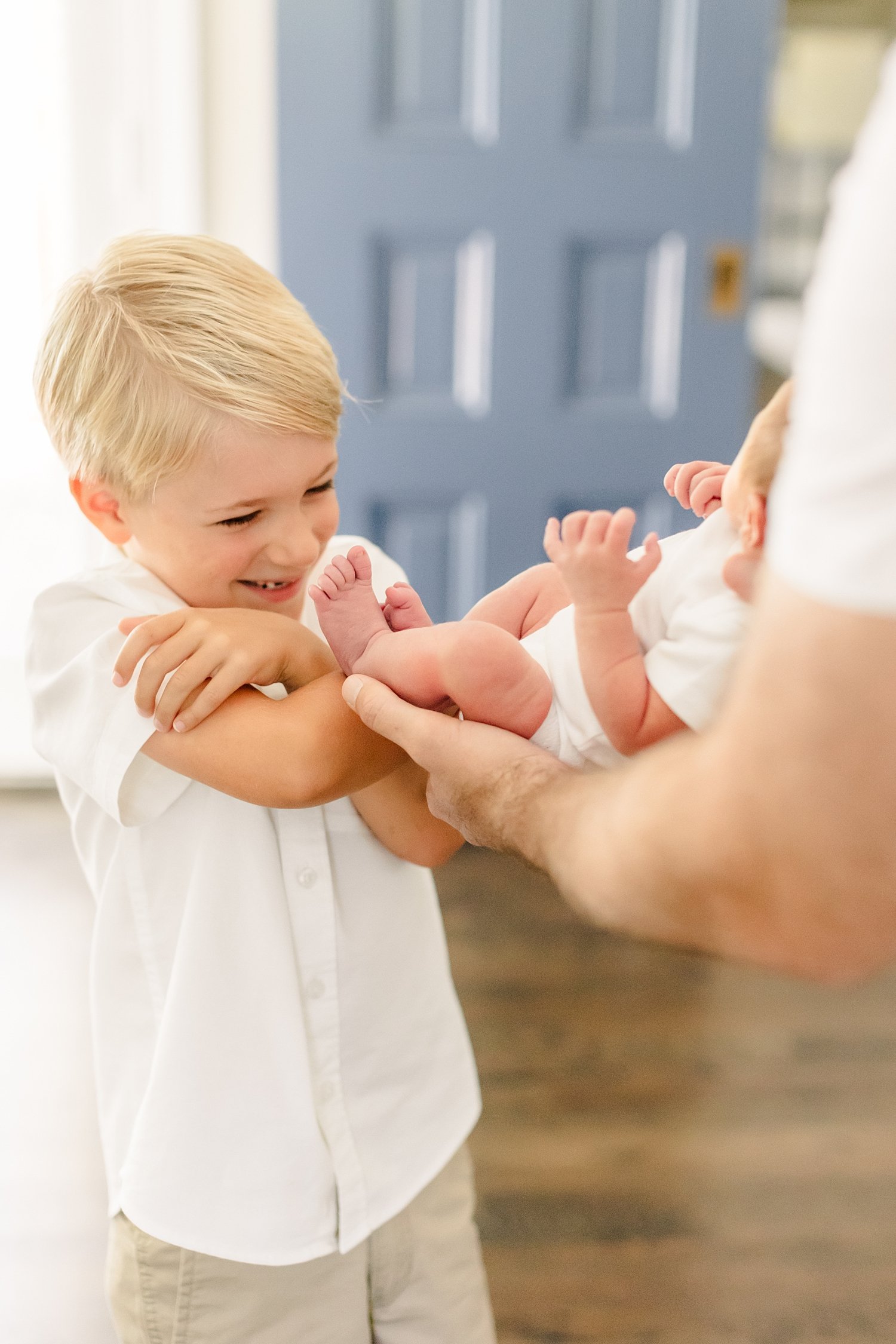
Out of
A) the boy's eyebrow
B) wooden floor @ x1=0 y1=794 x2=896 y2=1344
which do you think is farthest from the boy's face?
wooden floor @ x1=0 y1=794 x2=896 y2=1344

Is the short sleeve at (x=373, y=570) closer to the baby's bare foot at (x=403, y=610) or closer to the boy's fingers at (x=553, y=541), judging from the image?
the baby's bare foot at (x=403, y=610)

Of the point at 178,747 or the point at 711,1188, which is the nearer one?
the point at 178,747

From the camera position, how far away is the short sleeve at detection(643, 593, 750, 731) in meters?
0.69

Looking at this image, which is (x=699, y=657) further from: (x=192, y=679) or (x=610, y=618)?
(x=192, y=679)

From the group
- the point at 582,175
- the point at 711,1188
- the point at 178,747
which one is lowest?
the point at 711,1188

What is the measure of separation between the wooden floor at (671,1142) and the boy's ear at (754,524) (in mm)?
1133

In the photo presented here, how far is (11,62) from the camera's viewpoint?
231 centimetres

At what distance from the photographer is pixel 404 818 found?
940 mm

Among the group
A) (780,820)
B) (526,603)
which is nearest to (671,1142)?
(526,603)

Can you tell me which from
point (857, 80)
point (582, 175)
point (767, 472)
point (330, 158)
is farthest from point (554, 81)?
point (857, 80)

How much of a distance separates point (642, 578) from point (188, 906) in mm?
447

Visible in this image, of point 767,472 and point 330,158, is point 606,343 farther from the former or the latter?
point 767,472

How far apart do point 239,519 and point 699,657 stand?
374 millimetres

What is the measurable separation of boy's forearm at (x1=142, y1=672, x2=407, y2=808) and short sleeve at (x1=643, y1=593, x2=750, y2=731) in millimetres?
226
